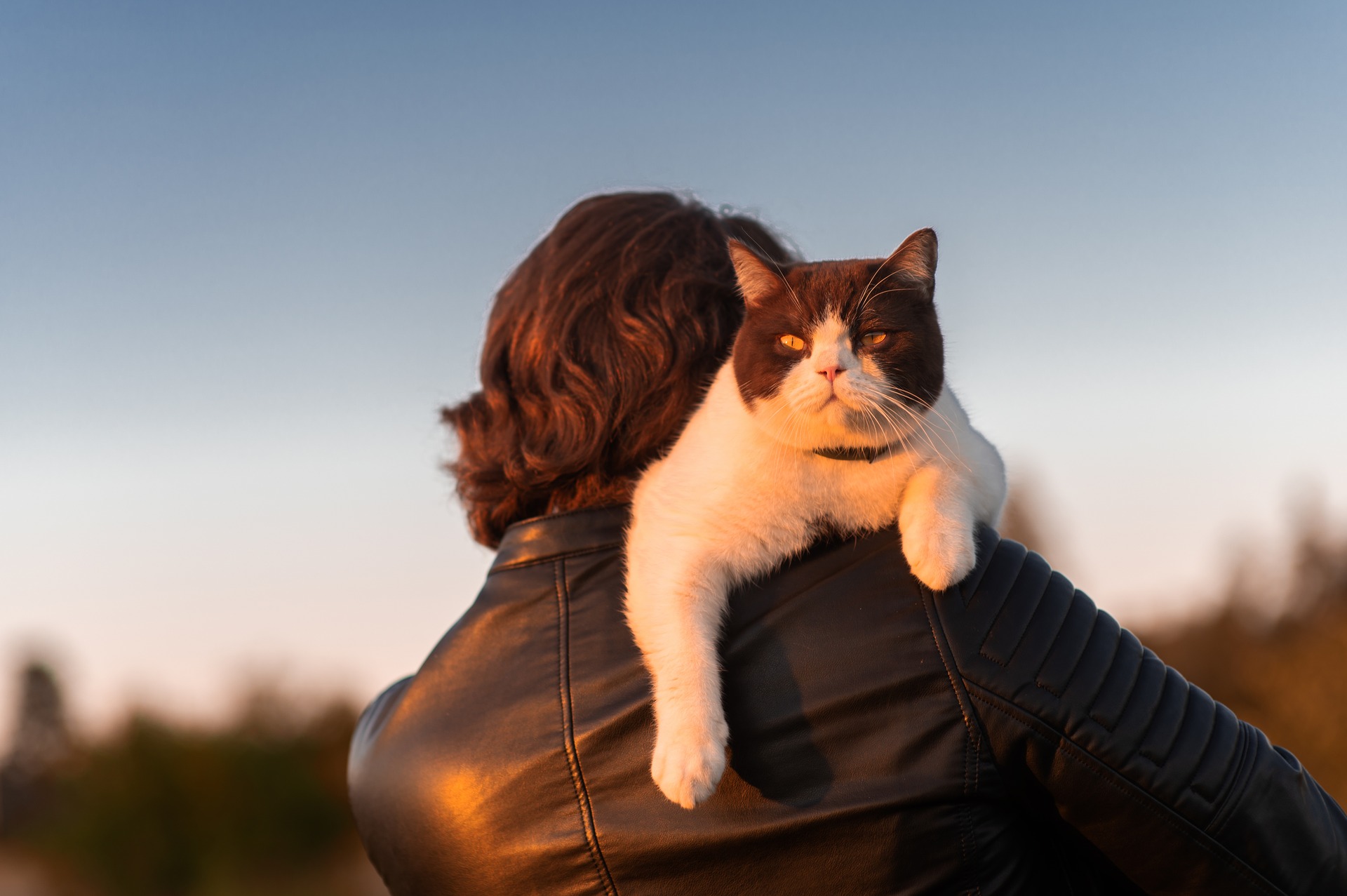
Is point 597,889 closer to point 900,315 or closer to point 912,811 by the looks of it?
point 912,811

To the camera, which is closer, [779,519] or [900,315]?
[779,519]

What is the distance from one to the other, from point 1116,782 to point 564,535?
1068 millimetres

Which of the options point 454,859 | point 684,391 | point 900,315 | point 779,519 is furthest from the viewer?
point 684,391

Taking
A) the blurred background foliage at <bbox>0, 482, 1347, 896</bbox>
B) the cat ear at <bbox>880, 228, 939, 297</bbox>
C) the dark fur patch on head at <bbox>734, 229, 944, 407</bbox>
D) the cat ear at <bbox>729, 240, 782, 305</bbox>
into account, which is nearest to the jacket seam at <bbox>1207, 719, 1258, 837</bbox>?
the dark fur patch on head at <bbox>734, 229, 944, 407</bbox>

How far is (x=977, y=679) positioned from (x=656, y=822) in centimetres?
58

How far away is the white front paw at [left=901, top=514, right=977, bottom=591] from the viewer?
1.52 m

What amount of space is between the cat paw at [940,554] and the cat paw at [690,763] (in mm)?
428

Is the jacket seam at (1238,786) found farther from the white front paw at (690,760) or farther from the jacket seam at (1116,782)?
the white front paw at (690,760)

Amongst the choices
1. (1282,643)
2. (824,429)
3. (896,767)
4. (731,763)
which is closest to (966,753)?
(896,767)

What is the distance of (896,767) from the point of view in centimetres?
143

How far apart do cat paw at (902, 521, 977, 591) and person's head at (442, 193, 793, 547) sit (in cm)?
72

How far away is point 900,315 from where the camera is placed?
2.04m

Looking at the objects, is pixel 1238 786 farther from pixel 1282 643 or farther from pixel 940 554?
pixel 1282 643

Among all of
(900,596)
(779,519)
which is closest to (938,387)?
(779,519)
